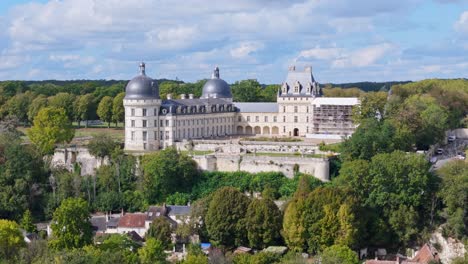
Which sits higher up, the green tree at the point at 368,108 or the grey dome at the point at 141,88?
the grey dome at the point at 141,88

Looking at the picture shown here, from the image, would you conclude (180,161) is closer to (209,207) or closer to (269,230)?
(209,207)

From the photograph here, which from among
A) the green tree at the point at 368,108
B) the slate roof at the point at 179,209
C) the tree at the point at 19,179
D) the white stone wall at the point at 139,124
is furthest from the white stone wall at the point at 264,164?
the green tree at the point at 368,108

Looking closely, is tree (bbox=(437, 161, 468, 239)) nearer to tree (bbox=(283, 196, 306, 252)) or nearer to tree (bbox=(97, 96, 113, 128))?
tree (bbox=(283, 196, 306, 252))

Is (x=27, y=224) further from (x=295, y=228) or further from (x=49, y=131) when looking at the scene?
(x=295, y=228)

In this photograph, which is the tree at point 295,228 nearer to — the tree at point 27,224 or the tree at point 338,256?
the tree at point 338,256

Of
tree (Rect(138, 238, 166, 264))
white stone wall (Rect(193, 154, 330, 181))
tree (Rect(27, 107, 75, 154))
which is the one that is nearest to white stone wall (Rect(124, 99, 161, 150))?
tree (Rect(27, 107, 75, 154))

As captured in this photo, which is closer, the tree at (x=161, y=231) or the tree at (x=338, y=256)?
the tree at (x=338, y=256)

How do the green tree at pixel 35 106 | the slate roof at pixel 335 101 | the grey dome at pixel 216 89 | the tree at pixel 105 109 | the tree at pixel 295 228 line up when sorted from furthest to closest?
the green tree at pixel 35 106, the tree at pixel 105 109, the grey dome at pixel 216 89, the slate roof at pixel 335 101, the tree at pixel 295 228
